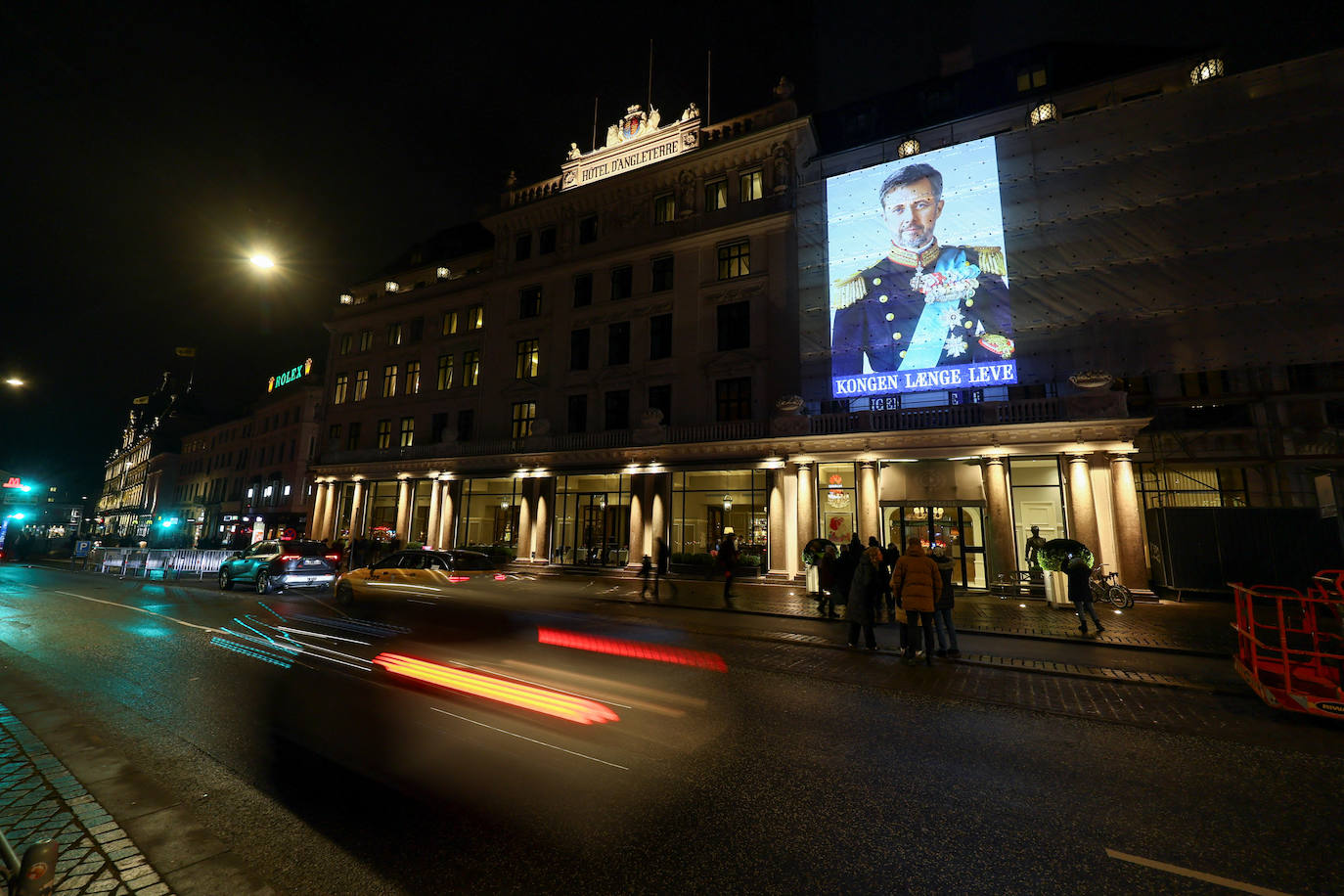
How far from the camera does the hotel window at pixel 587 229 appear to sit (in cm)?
3097

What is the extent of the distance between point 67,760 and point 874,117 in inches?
1309

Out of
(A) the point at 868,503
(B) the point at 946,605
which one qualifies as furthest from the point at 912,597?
(A) the point at 868,503

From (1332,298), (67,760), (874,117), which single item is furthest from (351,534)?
(1332,298)

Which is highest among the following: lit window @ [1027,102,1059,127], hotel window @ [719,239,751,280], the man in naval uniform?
lit window @ [1027,102,1059,127]

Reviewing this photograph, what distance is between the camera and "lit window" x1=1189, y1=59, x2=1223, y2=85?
2003cm

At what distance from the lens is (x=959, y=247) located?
21.6 metres

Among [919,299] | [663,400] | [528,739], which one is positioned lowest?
[528,739]

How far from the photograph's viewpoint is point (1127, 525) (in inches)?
684

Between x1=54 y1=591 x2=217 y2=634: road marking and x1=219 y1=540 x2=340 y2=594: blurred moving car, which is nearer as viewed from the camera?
x1=54 y1=591 x2=217 y2=634: road marking

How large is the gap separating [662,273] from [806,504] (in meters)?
14.3

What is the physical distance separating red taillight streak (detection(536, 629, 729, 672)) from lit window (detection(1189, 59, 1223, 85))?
26.7 m

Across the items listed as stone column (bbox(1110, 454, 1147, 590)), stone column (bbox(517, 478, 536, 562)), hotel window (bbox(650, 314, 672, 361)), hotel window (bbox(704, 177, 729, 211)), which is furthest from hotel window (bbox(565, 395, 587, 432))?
stone column (bbox(1110, 454, 1147, 590))

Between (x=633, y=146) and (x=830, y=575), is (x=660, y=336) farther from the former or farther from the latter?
(x=830, y=575)

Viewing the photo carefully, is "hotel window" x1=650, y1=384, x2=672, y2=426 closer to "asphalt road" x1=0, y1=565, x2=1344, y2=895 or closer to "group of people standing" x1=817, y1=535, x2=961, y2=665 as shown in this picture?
"group of people standing" x1=817, y1=535, x2=961, y2=665
